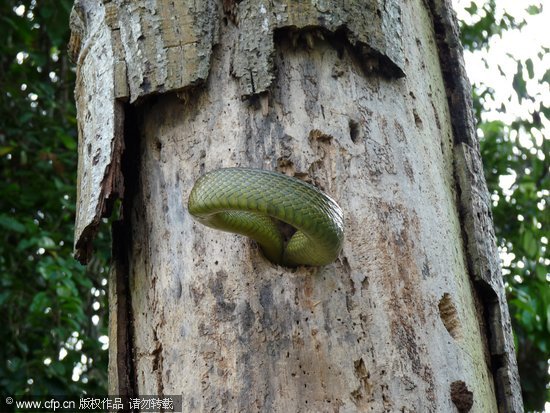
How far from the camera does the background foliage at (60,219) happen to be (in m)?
4.62

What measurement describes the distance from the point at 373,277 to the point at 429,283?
19 cm

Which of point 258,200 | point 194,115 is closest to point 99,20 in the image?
point 194,115

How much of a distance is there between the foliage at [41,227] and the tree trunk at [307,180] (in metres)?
2.37

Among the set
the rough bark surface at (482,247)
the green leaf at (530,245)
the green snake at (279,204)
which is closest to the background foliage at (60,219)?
the green leaf at (530,245)

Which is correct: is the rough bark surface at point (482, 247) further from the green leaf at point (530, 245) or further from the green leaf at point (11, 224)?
the green leaf at point (11, 224)

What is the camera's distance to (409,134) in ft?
8.03

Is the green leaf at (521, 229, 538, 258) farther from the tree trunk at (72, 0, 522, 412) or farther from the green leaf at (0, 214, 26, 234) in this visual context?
the green leaf at (0, 214, 26, 234)

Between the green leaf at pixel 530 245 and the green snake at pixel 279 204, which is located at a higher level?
the green leaf at pixel 530 245

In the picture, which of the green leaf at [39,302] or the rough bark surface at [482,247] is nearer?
the rough bark surface at [482,247]

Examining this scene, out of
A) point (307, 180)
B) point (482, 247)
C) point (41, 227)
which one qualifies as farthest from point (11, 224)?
point (482, 247)

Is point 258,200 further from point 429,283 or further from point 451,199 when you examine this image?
point 451,199

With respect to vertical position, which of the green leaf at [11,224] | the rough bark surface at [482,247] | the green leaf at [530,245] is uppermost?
the green leaf at [11,224]

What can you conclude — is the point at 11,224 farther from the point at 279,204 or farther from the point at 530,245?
the point at 530,245

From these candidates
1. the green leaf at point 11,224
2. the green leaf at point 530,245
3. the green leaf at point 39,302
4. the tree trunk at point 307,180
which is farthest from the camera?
the green leaf at point 530,245
